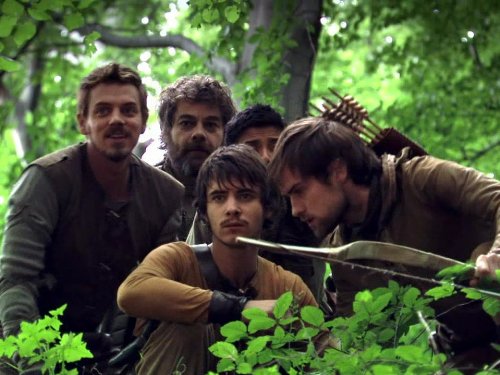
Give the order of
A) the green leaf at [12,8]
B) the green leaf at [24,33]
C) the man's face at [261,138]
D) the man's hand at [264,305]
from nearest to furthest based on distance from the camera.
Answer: the man's hand at [264,305], the man's face at [261,138], the green leaf at [12,8], the green leaf at [24,33]

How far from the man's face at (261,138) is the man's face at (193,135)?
0.41 m

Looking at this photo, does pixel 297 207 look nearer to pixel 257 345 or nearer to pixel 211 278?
pixel 211 278

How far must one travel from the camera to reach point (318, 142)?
6.37m

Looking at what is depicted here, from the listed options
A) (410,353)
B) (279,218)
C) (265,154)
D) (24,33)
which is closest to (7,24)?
(24,33)

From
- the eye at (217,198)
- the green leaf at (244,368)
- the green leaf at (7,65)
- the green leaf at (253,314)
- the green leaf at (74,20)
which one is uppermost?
the green leaf at (74,20)

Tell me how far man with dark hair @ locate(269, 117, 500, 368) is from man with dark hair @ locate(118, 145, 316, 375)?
23 cm

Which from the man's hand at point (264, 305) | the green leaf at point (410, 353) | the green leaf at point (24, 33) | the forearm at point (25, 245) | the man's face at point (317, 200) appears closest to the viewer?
the green leaf at point (410, 353)

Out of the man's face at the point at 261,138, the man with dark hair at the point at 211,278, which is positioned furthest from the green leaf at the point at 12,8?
the man with dark hair at the point at 211,278

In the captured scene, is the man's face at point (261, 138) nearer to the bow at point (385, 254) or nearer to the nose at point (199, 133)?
the nose at point (199, 133)

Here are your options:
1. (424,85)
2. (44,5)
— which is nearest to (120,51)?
(424,85)

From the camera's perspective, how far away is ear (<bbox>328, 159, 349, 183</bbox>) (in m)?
6.31

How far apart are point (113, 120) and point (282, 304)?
7.82 feet

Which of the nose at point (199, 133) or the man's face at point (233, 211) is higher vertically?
the nose at point (199, 133)

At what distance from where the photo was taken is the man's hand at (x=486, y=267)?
5.24 meters
